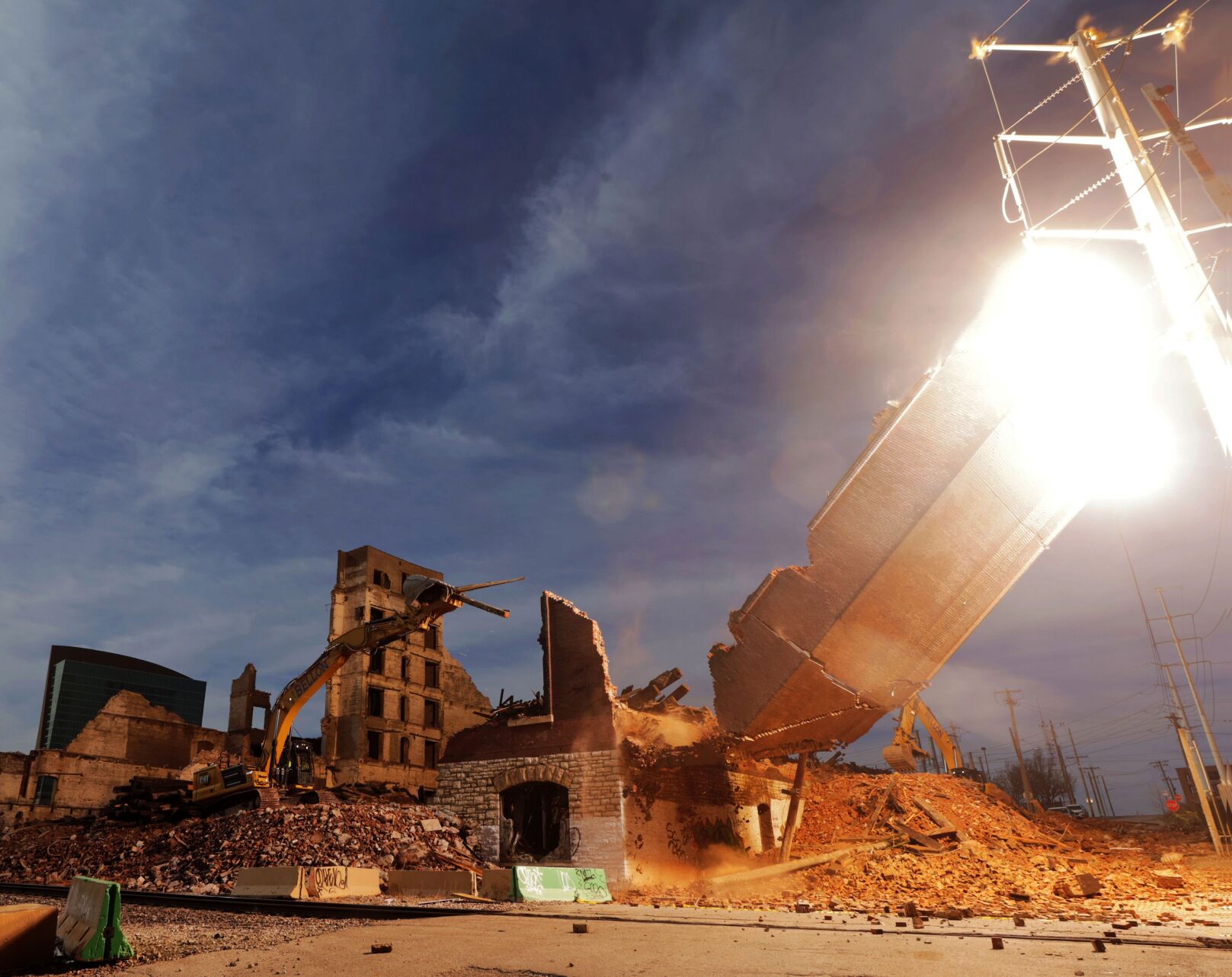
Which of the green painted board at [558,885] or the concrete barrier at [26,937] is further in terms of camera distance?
the green painted board at [558,885]

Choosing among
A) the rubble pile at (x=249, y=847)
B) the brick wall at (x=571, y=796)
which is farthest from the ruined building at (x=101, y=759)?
the brick wall at (x=571, y=796)

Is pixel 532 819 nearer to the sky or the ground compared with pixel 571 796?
nearer to the ground

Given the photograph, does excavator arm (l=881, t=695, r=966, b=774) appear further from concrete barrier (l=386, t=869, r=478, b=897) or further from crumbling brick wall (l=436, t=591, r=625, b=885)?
concrete barrier (l=386, t=869, r=478, b=897)

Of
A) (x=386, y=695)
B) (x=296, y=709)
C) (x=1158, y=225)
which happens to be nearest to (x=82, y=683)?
(x=386, y=695)

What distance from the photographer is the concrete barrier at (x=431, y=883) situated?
1038 cm

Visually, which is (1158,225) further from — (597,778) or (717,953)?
(597,778)

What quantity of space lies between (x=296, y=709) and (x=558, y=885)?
8900mm

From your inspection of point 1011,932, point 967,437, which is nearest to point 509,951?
point 1011,932

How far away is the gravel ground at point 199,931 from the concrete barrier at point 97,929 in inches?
4.5

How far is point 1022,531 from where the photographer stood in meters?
8.91

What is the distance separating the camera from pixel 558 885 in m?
10.1

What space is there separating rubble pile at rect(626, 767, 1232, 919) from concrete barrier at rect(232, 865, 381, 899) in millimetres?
4181

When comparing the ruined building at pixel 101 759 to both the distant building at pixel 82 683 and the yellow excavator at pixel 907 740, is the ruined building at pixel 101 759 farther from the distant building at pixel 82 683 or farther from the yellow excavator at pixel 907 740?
the distant building at pixel 82 683

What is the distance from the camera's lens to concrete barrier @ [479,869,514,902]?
9711 millimetres
